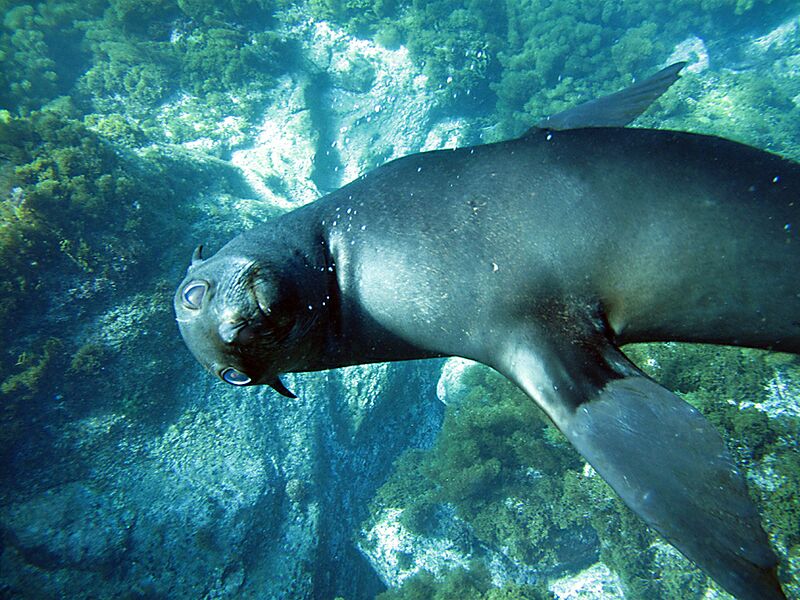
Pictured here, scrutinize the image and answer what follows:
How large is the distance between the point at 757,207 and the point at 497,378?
536cm

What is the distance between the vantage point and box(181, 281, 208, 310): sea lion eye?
152 cm

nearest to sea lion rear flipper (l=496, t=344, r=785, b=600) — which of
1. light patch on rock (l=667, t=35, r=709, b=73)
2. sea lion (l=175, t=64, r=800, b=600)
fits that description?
sea lion (l=175, t=64, r=800, b=600)

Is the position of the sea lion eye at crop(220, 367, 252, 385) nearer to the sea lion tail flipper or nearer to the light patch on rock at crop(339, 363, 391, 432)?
A: the sea lion tail flipper

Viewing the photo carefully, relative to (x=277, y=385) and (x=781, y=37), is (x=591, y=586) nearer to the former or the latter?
(x=277, y=385)

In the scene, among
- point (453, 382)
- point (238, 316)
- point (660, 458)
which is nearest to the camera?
point (660, 458)

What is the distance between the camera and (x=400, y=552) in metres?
6.48

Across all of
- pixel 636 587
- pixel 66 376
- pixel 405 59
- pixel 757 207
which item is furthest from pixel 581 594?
pixel 405 59

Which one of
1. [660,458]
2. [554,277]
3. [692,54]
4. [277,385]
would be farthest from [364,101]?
[660,458]

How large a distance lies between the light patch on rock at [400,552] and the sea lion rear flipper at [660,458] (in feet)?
19.2

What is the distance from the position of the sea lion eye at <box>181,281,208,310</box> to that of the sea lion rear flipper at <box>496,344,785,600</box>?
4.02 ft

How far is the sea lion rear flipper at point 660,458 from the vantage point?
1.17m

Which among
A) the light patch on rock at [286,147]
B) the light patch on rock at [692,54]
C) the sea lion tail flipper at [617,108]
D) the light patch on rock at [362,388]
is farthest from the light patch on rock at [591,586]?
the light patch on rock at [692,54]

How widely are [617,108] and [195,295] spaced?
2.03 m

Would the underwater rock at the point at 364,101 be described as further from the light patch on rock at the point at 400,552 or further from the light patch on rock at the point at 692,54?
the light patch on rock at the point at 400,552
